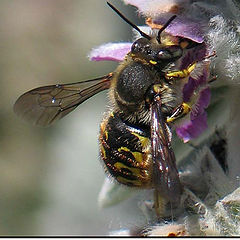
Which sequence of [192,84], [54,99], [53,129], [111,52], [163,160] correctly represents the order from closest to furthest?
[163,160], [192,84], [111,52], [54,99], [53,129]

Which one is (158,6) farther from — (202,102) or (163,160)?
(163,160)

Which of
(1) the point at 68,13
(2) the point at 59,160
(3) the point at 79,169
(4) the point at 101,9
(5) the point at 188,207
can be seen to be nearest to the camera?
(5) the point at 188,207

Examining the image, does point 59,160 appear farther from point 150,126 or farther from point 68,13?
point 150,126

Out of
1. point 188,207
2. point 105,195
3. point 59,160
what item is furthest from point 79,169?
point 188,207

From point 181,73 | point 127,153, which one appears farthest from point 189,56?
point 127,153

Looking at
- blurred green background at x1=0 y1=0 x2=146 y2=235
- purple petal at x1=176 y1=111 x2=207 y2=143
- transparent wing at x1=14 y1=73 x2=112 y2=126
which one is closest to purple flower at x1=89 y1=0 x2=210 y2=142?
purple petal at x1=176 y1=111 x2=207 y2=143

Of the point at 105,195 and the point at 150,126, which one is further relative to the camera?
the point at 105,195
